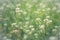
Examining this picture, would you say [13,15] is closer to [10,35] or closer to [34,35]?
[10,35]

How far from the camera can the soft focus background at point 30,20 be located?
121 inches

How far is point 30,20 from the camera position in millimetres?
3213

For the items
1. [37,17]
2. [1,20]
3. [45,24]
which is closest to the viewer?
[45,24]

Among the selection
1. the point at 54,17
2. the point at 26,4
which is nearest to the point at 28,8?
the point at 26,4

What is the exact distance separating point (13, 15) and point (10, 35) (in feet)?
0.99

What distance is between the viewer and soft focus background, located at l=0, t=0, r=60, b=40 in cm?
307

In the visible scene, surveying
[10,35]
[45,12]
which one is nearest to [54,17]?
[45,12]

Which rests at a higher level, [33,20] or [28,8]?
[28,8]

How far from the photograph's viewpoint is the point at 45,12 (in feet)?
10.8

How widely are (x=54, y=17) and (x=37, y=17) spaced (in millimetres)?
266

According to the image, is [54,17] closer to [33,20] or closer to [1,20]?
[33,20]

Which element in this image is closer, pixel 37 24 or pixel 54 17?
pixel 37 24

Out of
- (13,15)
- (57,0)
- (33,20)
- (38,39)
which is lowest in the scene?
(38,39)

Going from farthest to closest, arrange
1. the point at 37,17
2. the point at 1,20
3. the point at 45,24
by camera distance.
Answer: the point at 1,20, the point at 37,17, the point at 45,24
